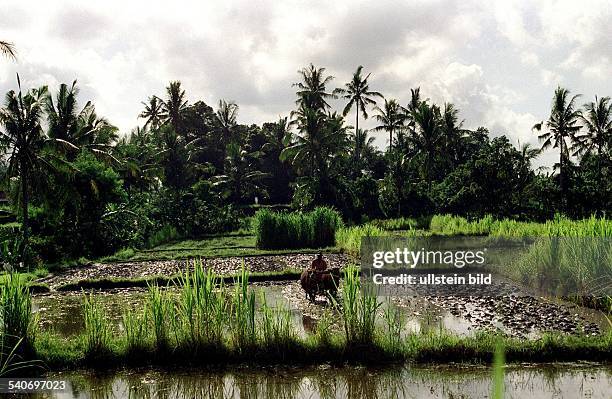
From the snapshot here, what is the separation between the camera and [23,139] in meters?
17.8

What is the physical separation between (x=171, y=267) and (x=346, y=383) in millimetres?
11430

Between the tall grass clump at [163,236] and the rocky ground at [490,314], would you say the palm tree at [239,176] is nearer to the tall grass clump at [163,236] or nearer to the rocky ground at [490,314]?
the tall grass clump at [163,236]

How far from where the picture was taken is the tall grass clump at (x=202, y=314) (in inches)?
268

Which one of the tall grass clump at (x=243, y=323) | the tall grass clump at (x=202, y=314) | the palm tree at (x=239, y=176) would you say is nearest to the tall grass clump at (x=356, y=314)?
the tall grass clump at (x=243, y=323)

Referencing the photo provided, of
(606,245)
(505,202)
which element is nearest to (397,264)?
(606,245)

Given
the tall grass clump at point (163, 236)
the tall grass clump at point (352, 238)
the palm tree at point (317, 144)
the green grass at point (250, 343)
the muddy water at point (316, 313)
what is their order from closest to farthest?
the green grass at point (250, 343) < the muddy water at point (316, 313) < the tall grass clump at point (352, 238) < the tall grass clump at point (163, 236) < the palm tree at point (317, 144)

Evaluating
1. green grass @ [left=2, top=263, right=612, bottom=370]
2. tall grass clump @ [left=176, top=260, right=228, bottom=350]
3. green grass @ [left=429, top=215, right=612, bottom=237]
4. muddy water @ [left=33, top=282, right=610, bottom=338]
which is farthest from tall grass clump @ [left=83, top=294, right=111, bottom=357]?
green grass @ [left=429, top=215, right=612, bottom=237]

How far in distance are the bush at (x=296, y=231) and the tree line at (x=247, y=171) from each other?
6.01 m

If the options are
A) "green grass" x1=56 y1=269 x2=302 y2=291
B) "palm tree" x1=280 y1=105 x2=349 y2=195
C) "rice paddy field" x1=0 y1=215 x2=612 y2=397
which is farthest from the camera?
"palm tree" x1=280 y1=105 x2=349 y2=195

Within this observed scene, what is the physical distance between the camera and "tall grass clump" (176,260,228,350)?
6816 mm

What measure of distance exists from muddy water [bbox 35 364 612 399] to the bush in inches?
593

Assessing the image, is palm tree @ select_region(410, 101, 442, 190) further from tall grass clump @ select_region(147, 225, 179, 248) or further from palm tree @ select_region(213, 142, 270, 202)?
tall grass clump @ select_region(147, 225, 179, 248)

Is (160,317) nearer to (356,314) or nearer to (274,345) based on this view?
(274,345)

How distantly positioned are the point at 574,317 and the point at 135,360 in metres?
6.81
